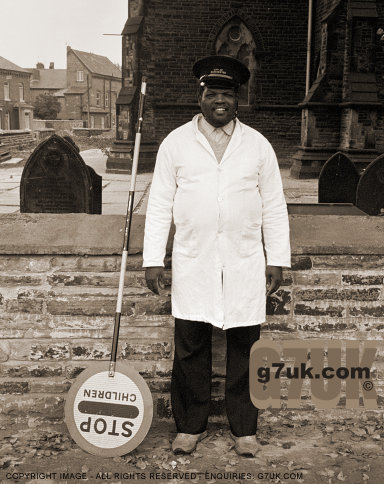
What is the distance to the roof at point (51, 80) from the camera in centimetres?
8956

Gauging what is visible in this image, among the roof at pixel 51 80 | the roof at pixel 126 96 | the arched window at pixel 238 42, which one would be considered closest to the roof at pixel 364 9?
the arched window at pixel 238 42

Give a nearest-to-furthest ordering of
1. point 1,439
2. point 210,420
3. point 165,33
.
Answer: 1. point 1,439
2. point 210,420
3. point 165,33

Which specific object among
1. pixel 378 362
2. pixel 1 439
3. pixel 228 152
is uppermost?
pixel 228 152

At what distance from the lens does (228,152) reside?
341 cm

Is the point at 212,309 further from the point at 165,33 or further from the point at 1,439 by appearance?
the point at 165,33

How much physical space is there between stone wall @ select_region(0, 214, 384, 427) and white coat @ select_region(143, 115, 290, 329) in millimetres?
408

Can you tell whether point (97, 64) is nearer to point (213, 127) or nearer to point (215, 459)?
point (213, 127)

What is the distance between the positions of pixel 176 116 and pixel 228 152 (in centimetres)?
1466

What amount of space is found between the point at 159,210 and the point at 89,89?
82366 millimetres

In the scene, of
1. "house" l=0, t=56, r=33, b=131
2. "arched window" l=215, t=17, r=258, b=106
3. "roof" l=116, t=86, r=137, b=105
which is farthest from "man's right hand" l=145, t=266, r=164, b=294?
A: "house" l=0, t=56, r=33, b=131

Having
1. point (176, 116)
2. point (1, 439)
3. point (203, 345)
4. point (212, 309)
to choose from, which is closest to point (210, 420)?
point (203, 345)

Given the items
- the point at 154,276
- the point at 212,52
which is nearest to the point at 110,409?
the point at 154,276

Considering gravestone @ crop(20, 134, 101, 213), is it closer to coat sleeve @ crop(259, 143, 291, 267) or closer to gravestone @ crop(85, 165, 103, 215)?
gravestone @ crop(85, 165, 103, 215)

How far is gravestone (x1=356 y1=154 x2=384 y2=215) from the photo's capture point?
4891 millimetres
